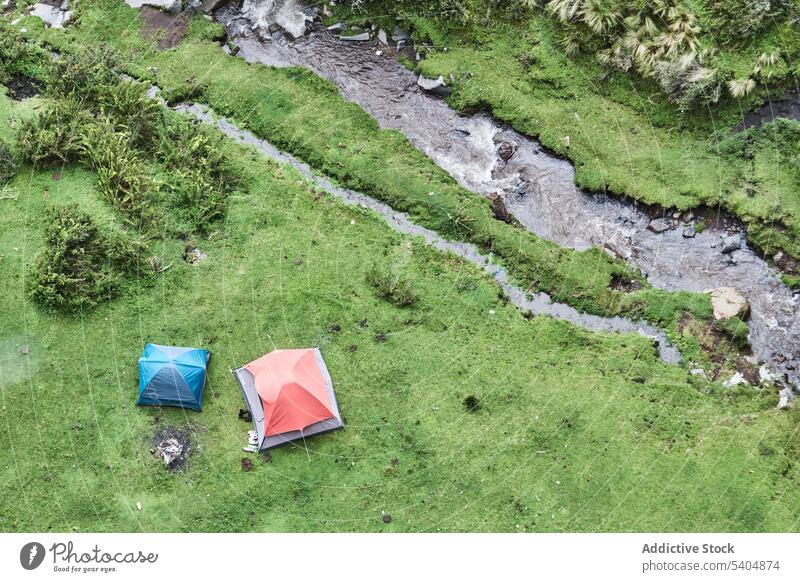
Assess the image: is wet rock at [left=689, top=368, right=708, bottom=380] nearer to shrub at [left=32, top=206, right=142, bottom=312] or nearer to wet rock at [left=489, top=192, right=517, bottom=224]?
wet rock at [left=489, top=192, right=517, bottom=224]

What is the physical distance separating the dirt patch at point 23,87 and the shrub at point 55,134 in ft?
6.67

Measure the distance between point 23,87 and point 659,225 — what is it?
79.8 ft

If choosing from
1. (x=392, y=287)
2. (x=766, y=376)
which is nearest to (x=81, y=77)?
(x=392, y=287)

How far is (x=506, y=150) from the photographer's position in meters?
26.3

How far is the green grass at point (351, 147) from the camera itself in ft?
78.4

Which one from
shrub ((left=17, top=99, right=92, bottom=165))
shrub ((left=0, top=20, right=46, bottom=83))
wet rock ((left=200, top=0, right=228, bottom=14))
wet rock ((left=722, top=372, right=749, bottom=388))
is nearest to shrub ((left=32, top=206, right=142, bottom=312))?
shrub ((left=17, top=99, right=92, bottom=165))

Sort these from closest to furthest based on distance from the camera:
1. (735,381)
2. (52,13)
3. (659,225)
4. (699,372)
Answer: (735,381) < (699,372) < (659,225) < (52,13)

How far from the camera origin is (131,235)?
24.6 metres

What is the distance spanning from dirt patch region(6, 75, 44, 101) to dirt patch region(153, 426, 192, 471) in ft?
49.3

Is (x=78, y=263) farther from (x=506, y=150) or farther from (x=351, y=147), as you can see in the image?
(x=506, y=150)

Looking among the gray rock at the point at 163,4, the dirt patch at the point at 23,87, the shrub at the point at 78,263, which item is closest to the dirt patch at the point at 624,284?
the shrub at the point at 78,263

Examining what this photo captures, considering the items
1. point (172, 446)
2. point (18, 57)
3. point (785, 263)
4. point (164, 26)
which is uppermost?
point (785, 263)

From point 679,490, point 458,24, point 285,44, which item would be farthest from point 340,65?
point 679,490
